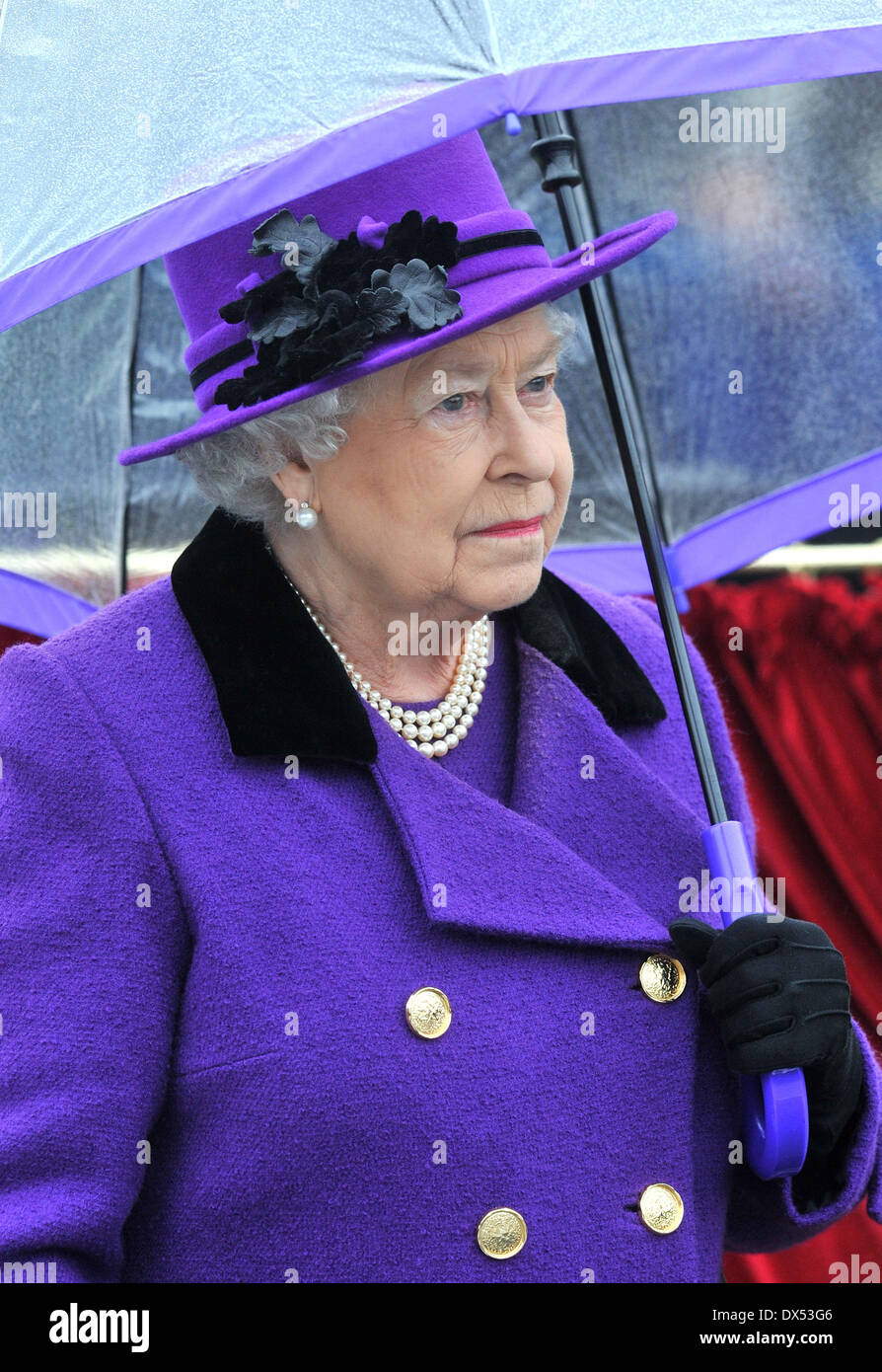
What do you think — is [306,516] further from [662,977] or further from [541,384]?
[662,977]

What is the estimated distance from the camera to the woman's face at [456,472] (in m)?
1.85

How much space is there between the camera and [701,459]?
261 centimetres

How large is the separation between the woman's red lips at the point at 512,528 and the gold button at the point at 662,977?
21.9 inches

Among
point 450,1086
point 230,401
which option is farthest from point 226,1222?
point 230,401

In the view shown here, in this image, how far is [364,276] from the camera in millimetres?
1787

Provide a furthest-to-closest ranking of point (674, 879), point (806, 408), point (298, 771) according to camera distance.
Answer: point (806, 408) → point (674, 879) → point (298, 771)

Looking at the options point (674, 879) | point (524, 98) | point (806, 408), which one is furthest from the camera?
point (806, 408)

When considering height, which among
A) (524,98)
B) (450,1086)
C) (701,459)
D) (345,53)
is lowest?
(450,1086)

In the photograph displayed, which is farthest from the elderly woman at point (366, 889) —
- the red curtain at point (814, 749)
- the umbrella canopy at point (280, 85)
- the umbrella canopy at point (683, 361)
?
the red curtain at point (814, 749)

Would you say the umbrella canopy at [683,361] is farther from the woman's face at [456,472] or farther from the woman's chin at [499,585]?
the woman's chin at [499,585]

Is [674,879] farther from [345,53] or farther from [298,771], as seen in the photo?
[345,53]

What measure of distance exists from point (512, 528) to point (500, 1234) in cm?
84

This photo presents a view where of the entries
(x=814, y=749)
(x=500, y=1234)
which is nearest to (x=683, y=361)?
(x=814, y=749)
